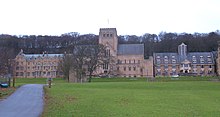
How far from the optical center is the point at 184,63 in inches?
4828

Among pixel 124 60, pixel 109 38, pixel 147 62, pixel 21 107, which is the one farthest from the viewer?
pixel 124 60

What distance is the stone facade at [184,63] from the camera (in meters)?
122

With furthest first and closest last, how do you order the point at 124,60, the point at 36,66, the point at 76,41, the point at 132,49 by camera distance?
the point at 76,41 < the point at 36,66 < the point at 132,49 < the point at 124,60

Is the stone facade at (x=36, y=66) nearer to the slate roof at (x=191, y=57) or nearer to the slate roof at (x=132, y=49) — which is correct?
the slate roof at (x=132, y=49)

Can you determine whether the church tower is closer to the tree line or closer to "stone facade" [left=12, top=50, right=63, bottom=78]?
"stone facade" [left=12, top=50, right=63, bottom=78]

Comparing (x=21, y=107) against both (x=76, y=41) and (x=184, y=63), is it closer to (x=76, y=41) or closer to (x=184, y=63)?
(x=184, y=63)

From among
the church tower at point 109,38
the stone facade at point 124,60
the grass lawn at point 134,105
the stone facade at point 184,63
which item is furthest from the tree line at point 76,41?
the grass lawn at point 134,105

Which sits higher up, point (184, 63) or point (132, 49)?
point (132, 49)

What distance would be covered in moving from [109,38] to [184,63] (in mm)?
27464

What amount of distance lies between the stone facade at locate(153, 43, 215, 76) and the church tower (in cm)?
1594

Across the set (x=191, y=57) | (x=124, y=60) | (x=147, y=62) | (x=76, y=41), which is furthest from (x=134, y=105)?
(x=76, y=41)

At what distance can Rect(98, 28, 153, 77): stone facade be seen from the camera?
11900 centimetres

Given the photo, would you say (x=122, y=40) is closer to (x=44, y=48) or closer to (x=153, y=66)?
(x=44, y=48)

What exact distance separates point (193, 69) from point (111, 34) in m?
31.3
